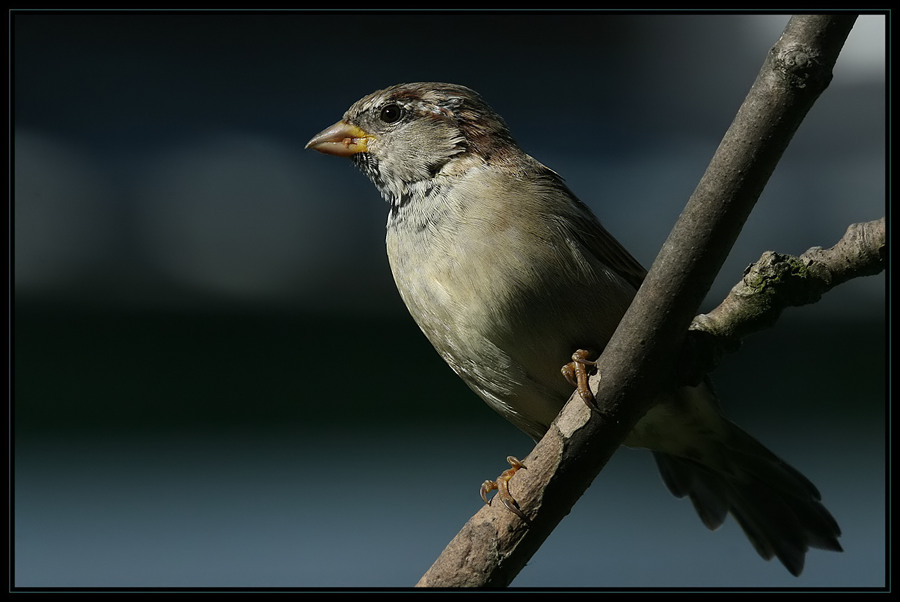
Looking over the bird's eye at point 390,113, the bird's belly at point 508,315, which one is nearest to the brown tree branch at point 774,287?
the bird's belly at point 508,315

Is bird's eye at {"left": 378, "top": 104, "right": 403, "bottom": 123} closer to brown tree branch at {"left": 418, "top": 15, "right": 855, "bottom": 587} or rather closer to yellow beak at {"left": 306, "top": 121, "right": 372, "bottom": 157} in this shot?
yellow beak at {"left": 306, "top": 121, "right": 372, "bottom": 157}

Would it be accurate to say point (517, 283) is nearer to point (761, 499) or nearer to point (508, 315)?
point (508, 315)

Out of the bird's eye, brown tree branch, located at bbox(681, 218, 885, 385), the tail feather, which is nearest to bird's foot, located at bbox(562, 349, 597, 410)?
brown tree branch, located at bbox(681, 218, 885, 385)

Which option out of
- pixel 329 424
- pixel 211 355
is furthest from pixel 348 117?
pixel 329 424

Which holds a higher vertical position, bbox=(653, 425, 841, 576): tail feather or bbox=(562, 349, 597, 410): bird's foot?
bbox=(562, 349, 597, 410): bird's foot

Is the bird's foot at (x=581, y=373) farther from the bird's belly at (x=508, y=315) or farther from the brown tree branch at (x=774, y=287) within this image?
the brown tree branch at (x=774, y=287)

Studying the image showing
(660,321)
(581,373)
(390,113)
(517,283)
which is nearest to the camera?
(660,321)

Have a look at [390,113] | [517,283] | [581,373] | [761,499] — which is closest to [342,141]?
[390,113]
